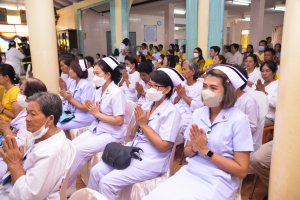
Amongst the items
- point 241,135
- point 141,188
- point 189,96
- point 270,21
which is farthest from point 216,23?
point 270,21

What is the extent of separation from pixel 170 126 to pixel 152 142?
211 millimetres

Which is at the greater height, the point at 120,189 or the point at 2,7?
the point at 2,7

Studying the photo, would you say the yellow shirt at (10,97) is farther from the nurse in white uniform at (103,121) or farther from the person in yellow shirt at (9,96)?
the nurse in white uniform at (103,121)

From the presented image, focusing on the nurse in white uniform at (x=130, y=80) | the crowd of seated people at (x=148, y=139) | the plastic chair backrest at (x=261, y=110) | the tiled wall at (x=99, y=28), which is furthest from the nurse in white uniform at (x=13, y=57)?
the plastic chair backrest at (x=261, y=110)

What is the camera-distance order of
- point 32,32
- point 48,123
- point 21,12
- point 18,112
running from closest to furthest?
point 48,123 < point 18,112 < point 32,32 < point 21,12

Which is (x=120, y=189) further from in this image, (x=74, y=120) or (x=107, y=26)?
(x=107, y=26)

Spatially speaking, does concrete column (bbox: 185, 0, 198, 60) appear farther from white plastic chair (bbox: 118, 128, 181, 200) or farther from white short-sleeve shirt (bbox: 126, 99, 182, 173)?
white plastic chair (bbox: 118, 128, 181, 200)

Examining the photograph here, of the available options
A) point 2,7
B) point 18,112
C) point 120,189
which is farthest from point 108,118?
point 2,7

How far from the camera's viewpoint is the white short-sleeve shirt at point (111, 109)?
2.64 metres

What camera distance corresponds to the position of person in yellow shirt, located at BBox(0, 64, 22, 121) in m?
2.84

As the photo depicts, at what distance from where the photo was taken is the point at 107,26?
13.5 meters

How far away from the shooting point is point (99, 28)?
13.0m

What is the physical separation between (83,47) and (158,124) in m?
10.5

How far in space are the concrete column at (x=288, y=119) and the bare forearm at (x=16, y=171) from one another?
1.77 metres
